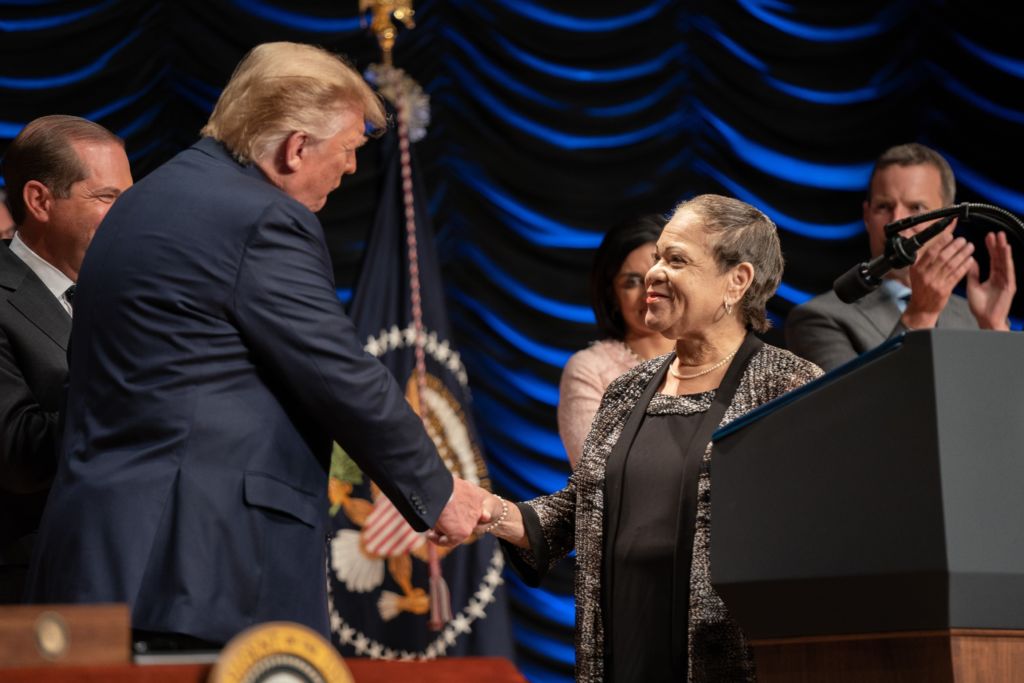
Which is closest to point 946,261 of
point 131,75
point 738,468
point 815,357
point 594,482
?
point 815,357

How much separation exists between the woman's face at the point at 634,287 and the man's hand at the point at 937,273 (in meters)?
0.71

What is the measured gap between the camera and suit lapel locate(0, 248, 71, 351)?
9.26ft

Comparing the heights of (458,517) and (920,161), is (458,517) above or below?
below

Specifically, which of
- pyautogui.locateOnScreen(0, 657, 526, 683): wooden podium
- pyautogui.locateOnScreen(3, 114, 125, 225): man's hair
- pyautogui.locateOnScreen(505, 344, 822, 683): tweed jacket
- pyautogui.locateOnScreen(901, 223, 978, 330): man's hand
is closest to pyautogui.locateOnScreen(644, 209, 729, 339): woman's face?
pyautogui.locateOnScreen(505, 344, 822, 683): tweed jacket

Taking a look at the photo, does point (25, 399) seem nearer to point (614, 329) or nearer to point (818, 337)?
point (614, 329)

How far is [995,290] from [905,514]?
82.0 inches

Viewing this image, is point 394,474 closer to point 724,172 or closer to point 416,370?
point 416,370

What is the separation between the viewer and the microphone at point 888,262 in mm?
2207

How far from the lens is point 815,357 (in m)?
3.65

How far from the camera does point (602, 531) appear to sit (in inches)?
107

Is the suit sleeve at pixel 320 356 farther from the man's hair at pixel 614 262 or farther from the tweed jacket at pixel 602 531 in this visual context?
the man's hair at pixel 614 262

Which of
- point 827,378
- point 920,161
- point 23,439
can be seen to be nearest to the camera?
point 827,378

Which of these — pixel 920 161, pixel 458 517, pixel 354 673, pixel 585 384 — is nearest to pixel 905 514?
pixel 354 673

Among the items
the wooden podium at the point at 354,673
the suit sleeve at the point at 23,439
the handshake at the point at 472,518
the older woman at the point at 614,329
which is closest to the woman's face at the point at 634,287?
the older woman at the point at 614,329
